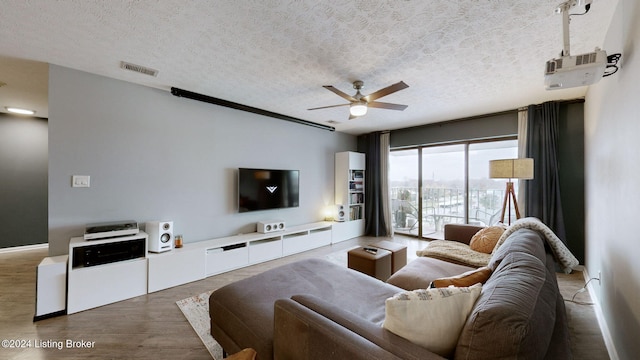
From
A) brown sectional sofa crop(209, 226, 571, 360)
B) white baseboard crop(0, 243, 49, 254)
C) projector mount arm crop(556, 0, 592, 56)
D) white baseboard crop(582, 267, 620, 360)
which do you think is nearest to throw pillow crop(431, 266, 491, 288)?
brown sectional sofa crop(209, 226, 571, 360)

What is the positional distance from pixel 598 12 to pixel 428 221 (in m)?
4.13

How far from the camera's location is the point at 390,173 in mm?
5668

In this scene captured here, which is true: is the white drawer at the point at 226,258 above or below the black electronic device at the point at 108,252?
below

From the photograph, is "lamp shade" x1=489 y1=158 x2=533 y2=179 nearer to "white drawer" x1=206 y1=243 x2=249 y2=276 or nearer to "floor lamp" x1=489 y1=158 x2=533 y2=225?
"floor lamp" x1=489 y1=158 x2=533 y2=225

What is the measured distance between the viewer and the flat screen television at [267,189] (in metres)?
3.87

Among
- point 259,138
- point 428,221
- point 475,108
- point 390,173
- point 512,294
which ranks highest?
point 475,108

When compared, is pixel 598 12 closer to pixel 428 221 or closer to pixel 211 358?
pixel 211 358

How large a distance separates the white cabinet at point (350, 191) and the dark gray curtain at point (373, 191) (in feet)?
0.39

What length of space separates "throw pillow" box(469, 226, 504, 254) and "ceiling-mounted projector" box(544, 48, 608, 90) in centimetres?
169

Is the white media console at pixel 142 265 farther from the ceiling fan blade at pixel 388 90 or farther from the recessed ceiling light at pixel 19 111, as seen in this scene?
the recessed ceiling light at pixel 19 111

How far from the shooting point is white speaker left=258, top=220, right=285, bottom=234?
3.93 m

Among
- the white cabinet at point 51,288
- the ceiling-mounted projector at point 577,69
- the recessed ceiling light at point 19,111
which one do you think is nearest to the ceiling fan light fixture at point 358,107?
the ceiling-mounted projector at point 577,69

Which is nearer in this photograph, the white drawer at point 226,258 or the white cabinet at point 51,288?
the white cabinet at point 51,288

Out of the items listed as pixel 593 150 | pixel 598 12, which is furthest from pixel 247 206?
pixel 593 150
